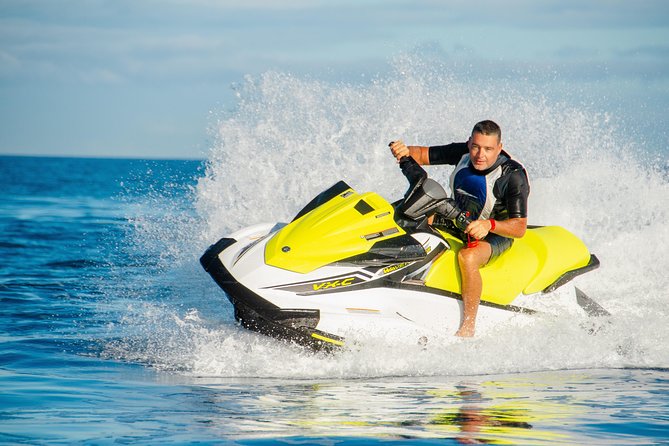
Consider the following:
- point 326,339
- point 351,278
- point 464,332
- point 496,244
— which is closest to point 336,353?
point 326,339

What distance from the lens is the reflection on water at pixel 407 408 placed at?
3.76 m

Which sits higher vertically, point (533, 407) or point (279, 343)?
point (279, 343)

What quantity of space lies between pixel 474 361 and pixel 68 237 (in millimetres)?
9260

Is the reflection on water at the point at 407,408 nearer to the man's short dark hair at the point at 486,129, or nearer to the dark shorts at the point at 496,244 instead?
the dark shorts at the point at 496,244

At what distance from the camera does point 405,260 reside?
16.7ft

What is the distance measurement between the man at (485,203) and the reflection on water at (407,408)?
580 mm

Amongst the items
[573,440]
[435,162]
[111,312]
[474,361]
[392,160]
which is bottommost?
[573,440]

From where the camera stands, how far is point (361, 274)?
197 inches

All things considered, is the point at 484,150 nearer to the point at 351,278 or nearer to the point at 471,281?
the point at 471,281

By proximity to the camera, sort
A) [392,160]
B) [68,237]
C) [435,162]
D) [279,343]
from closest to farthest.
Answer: [279,343] < [435,162] < [392,160] < [68,237]

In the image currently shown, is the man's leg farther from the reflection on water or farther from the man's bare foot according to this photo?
the reflection on water

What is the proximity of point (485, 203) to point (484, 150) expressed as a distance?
35cm

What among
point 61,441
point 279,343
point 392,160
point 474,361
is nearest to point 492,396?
point 474,361

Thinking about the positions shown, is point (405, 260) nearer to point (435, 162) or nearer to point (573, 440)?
point (435, 162)
